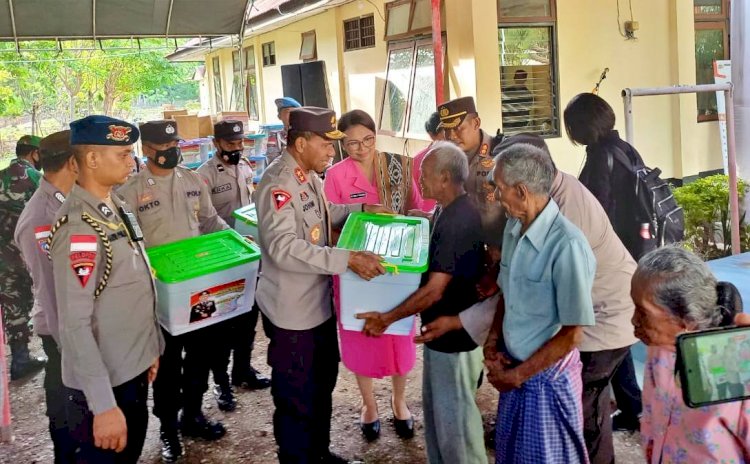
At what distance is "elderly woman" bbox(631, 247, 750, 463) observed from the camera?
5.00 ft

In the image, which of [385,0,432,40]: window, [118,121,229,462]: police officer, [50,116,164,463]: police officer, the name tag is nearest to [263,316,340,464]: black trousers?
[50,116,164,463]: police officer

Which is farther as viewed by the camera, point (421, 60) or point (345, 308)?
point (421, 60)

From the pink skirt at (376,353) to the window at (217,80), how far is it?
1937 cm

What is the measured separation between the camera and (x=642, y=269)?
171cm

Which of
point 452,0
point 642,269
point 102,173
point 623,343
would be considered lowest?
point 623,343

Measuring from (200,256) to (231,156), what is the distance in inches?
75.6

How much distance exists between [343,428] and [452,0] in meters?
5.61

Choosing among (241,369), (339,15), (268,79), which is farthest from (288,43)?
(241,369)

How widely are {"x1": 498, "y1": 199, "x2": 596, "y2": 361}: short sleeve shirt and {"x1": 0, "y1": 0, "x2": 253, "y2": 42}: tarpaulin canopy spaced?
19.0ft

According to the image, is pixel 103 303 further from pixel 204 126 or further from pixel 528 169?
pixel 204 126

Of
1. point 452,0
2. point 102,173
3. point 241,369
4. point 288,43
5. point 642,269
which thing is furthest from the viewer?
point 288,43

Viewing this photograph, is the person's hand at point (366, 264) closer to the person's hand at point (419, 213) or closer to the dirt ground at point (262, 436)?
the person's hand at point (419, 213)

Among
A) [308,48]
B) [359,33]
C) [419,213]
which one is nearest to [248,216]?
[419,213]

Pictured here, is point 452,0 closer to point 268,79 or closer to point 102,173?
point 102,173
